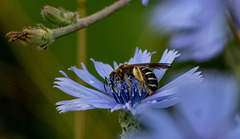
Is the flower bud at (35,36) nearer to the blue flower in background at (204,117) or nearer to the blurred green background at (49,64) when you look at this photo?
the blue flower in background at (204,117)

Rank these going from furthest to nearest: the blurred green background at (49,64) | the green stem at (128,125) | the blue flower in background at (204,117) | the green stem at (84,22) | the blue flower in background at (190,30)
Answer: the blurred green background at (49,64)
the blue flower in background at (190,30)
the green stem at (84,22)
the green stem at (128,125)
the blue flower in background at (204,117)

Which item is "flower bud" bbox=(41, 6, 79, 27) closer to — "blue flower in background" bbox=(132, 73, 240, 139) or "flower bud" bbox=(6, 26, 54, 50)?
"flower bud" bbox=(6, 26, 54, 50)

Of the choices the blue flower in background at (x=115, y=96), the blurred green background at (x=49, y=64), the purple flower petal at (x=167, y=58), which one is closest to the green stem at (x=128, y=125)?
the blue flower in background at (x=115, y=96)

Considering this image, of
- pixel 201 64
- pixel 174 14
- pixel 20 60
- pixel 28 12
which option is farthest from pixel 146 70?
pixel 28 12

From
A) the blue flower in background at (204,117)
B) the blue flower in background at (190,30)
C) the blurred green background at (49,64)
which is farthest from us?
the blurred green background at (49,64)

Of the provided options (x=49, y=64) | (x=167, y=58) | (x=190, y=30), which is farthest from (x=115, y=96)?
(x=49, y=64)

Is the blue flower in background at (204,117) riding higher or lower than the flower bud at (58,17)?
lower

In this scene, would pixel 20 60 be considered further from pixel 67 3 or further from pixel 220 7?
pixel 220 7
